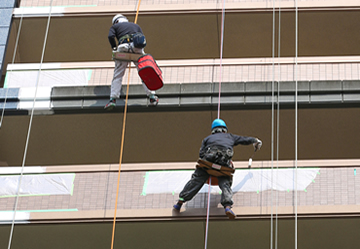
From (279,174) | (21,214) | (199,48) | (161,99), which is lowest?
(21,214)

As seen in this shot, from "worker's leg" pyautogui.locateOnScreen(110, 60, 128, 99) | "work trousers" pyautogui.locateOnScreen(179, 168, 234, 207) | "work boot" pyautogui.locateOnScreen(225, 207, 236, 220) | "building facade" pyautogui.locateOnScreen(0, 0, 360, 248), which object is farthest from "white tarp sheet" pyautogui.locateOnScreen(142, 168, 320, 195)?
"worker's leg" pyautogui.locateOnScreen(110, 60, 128, 99)

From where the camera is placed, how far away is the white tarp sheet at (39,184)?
37.2ft

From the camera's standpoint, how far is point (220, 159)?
32.1 feet

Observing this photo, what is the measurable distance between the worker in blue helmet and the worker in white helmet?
6.72 feet

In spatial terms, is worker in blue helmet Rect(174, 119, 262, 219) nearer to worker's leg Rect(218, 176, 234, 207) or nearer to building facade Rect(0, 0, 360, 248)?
worker's leg Rect(218, 176, 234, 207)

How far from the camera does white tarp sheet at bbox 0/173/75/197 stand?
11.4 meters

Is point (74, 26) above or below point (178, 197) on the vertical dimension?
above

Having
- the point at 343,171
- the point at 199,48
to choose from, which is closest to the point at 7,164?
the point at 199,48

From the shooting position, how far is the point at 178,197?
35.9 ft

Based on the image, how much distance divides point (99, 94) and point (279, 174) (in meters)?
3.59

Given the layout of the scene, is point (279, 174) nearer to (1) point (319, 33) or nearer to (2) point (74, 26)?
(1) point (319, 33)

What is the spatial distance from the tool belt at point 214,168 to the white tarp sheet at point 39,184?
268 cm

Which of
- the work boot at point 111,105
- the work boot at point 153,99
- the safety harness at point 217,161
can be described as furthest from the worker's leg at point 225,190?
the work boot at point 111,105

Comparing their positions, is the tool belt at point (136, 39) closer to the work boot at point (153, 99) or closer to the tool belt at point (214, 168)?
the work boot at point (153, 99)
